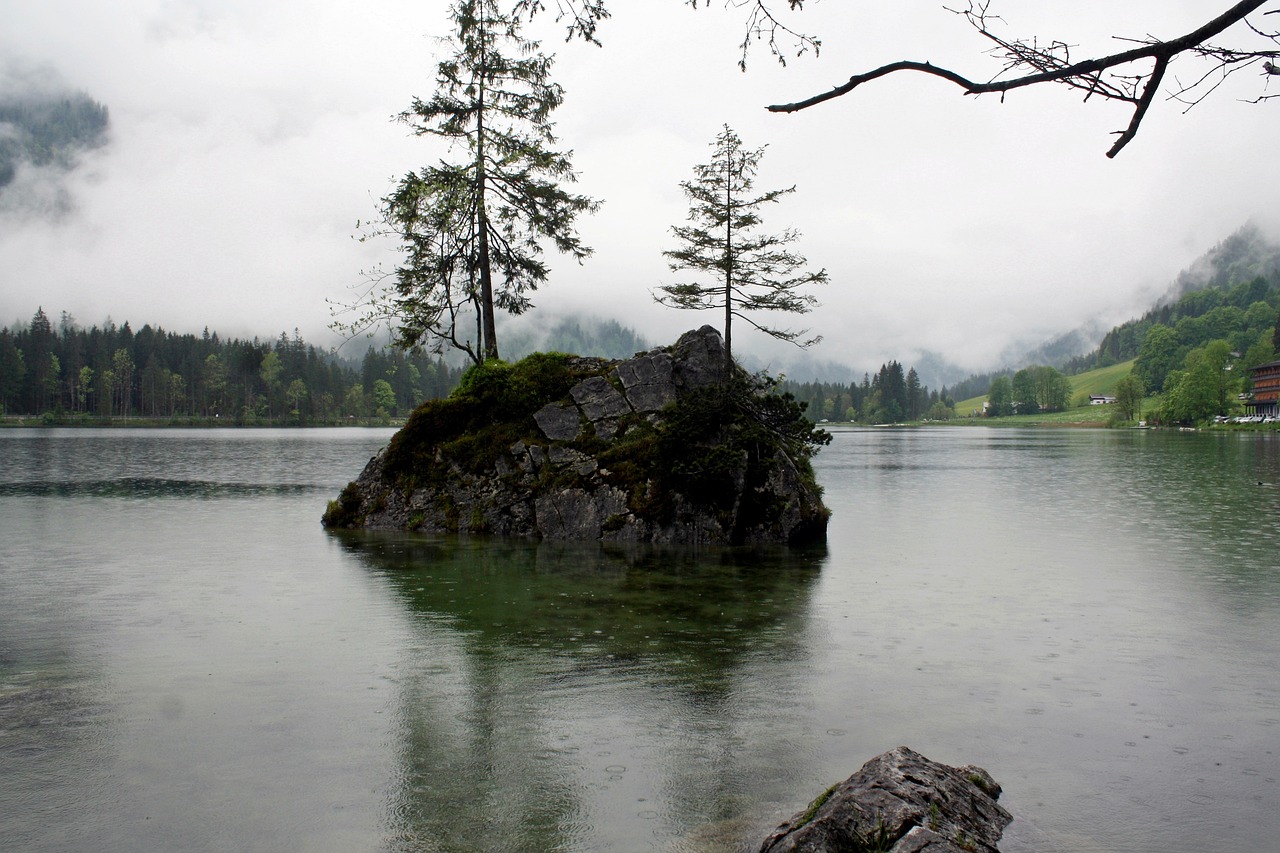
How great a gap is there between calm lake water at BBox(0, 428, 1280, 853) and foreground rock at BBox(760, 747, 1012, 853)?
43cm

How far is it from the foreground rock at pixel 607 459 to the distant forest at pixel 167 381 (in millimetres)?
125786

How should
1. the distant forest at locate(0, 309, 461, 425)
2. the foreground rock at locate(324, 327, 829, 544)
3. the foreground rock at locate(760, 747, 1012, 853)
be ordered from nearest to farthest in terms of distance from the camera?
the foreground rock at locate(760, 747, 1012, 853) → the foreground rock at locate(324, 327, 829, 544) → the distant forest at locate(0, 309, 461, 425)

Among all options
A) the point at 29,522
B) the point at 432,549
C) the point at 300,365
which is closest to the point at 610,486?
the point at 432,549

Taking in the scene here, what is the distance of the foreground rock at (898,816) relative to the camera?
192 inches

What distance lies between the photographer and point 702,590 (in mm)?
14891

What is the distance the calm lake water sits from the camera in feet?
19.8

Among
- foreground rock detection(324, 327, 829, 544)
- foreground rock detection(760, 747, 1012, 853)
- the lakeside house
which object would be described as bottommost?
foreground rock detection(760, 747, 1012, 853)

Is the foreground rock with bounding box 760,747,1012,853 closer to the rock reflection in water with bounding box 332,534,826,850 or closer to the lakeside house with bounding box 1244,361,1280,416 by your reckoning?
the rock reflection in water with bounding box 332,534,826,850

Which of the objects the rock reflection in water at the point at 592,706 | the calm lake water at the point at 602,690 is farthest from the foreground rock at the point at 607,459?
the rock reflection in water at the point at 592,706

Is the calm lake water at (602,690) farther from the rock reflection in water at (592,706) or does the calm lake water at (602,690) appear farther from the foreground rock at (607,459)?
the foreground rock at (607,459)

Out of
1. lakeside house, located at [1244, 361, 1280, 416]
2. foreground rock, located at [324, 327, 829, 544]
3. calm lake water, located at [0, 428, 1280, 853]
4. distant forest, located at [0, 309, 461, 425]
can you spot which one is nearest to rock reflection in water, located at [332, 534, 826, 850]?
calm lake water, located at [0, 428, 1280, 853]

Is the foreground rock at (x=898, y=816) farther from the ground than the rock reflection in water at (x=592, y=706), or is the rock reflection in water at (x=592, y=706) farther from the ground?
the foreground rock at (x=898, y=816)

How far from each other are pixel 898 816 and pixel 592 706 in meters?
4.05

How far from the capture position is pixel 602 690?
8.95 m
